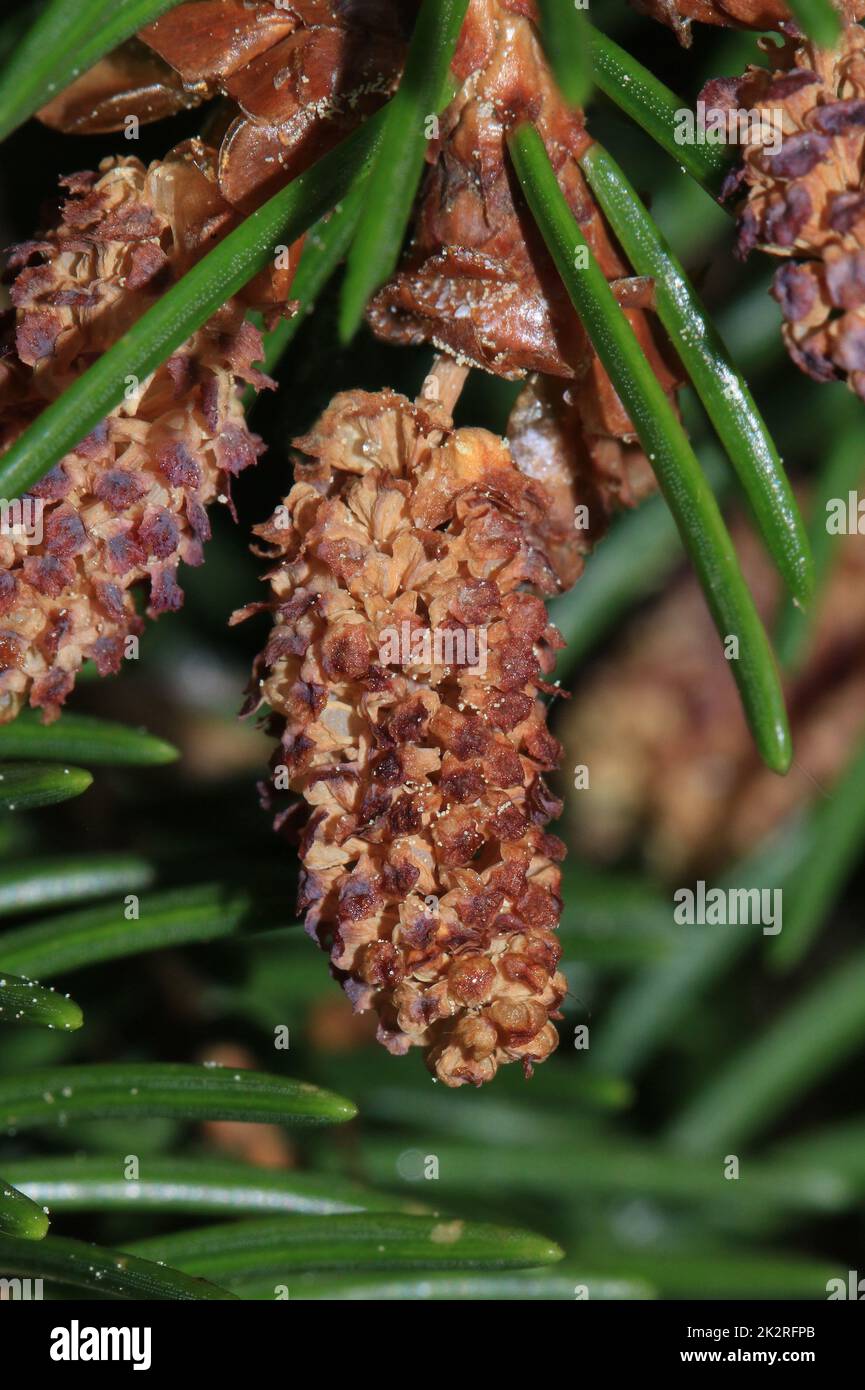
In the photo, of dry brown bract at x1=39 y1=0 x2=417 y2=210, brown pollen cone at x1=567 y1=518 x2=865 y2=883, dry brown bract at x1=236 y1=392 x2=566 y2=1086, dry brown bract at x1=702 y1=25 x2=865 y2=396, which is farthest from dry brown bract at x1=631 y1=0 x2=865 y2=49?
brown pollen cone at x1=567 y1=518 x2=865 y2=883

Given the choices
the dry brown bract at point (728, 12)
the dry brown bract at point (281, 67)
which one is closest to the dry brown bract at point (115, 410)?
the dry brown bract at point (281, 67)

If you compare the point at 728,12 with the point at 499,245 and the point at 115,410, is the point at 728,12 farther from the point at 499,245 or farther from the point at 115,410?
the point at 115,410

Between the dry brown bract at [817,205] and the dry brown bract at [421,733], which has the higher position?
the dry brown bract at [817,205]

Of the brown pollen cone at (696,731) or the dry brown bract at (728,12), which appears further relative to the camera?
the brown pollen cone at (696,731)

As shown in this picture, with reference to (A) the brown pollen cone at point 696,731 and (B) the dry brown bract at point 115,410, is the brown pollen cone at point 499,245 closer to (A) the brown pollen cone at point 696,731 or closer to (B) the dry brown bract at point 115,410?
(B) the dry brown bract at point 115,410

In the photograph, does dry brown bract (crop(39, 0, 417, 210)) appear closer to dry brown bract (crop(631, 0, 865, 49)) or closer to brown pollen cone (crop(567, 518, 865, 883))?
dry brown bract (crop(631, 0, 865, 49))
